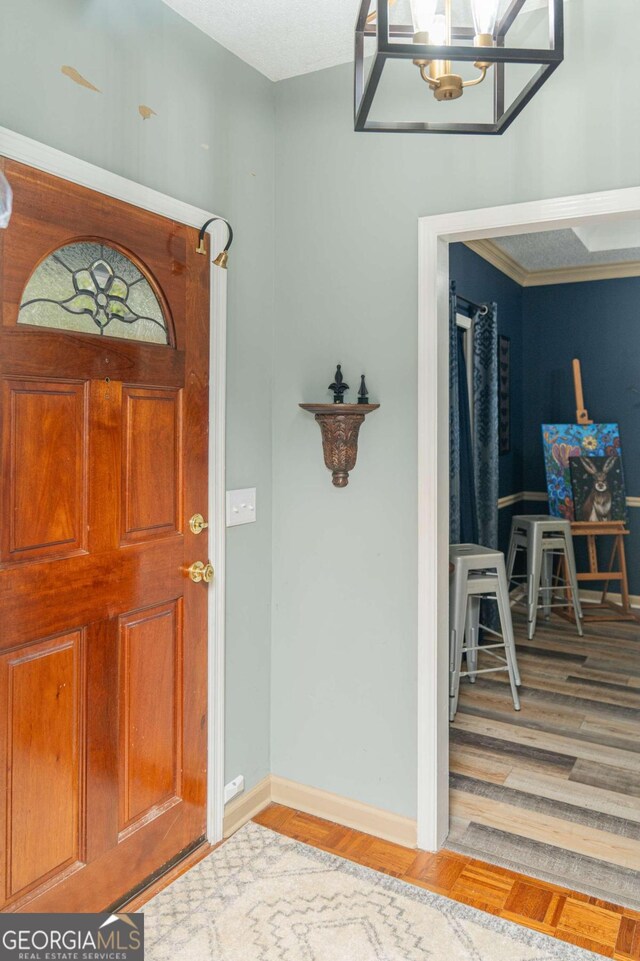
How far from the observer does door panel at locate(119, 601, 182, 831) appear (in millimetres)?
1979

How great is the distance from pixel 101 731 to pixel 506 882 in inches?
53.3

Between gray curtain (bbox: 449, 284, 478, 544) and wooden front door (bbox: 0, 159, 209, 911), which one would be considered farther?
gray curtain (bbox: 449, 284, 478, 544)

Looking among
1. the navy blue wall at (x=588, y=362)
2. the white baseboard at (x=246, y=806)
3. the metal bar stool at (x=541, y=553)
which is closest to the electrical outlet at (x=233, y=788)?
the white baseboard at (x=246, y=806)

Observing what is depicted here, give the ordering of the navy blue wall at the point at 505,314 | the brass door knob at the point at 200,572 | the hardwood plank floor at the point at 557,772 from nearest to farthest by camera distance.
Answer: the brass door knob at the point at 200,572 → the hardwood plank floor at the point at 557,772 → the navy blue wall at the point at 505,314

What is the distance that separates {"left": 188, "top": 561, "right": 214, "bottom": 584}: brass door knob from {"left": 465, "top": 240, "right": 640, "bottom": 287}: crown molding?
347cm

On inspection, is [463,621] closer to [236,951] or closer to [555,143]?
[236,951]

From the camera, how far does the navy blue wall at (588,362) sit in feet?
17.3

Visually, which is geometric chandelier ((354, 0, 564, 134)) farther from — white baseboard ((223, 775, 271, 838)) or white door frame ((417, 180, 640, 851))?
white baseboard ((223, 775, 271, 838))

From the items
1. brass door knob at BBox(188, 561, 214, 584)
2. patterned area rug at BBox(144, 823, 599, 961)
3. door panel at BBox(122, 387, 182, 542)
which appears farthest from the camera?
brass door knob at BBox(188, 561, 214, 584)

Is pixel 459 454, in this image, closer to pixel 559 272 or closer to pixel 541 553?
pixel 541 553

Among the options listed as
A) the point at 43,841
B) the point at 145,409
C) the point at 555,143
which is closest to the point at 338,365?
the point at 145,409

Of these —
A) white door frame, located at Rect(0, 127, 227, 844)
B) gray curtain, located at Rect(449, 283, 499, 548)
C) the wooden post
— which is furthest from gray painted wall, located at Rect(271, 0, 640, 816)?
the wooden post

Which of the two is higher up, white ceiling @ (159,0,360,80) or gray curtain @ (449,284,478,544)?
white ceiling @ (159,0,360,80)

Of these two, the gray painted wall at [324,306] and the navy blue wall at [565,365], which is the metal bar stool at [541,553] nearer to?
the navy blue wall at [565,365]
